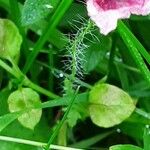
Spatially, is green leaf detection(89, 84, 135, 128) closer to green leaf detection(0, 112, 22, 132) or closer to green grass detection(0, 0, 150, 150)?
green grass detection(0, 0, 150, 150)

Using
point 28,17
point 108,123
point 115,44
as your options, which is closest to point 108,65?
point 115,44

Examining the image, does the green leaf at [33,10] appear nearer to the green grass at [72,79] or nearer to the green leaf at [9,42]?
the green grass at [72,79]

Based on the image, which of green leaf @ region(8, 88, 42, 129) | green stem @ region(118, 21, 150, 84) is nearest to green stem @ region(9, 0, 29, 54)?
green leaf @ region(8, 88, 42, 129)

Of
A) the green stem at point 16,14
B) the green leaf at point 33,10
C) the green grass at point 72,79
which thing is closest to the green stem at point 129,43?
the green grass at point 72,79

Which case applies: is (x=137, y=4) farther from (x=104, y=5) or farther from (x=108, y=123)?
(x=108, y=123)

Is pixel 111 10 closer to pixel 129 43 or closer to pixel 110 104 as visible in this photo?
pixel 129 43

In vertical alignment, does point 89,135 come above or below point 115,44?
below
